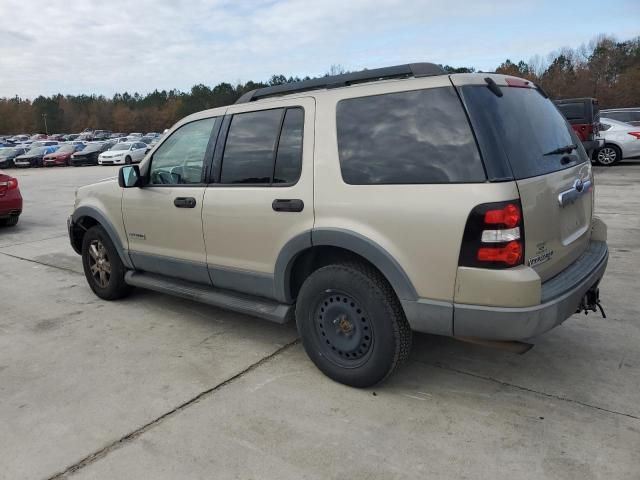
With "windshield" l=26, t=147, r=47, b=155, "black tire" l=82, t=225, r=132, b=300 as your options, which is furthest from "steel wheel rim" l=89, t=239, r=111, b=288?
"windshield" l=26, t=147, r=47, b=155

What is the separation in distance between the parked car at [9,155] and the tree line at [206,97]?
21.8 meters

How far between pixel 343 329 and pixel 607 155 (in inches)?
612

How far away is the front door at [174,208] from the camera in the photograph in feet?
13.4

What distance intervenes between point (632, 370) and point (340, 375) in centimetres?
194

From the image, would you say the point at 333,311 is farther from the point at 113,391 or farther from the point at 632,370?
the point at 632,370

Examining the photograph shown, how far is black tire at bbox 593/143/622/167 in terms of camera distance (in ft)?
51.1

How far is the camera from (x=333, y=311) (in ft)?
10.9

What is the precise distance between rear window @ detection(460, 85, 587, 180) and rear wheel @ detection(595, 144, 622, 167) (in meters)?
14.3

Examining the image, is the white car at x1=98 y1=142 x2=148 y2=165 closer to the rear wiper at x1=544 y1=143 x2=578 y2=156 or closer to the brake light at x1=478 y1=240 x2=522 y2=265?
Result: the rear wiper at x1=544 y1=143 x2=578 y2=156

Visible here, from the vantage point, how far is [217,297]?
4.02m

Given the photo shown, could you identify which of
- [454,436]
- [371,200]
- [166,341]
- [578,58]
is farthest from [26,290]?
[578,58]

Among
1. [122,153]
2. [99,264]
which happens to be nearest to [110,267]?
[99,264]

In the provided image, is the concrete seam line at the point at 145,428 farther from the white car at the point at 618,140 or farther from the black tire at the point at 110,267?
the white car at the point at 618,140

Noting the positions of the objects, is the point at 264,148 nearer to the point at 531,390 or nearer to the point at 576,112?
the point at 531,390
